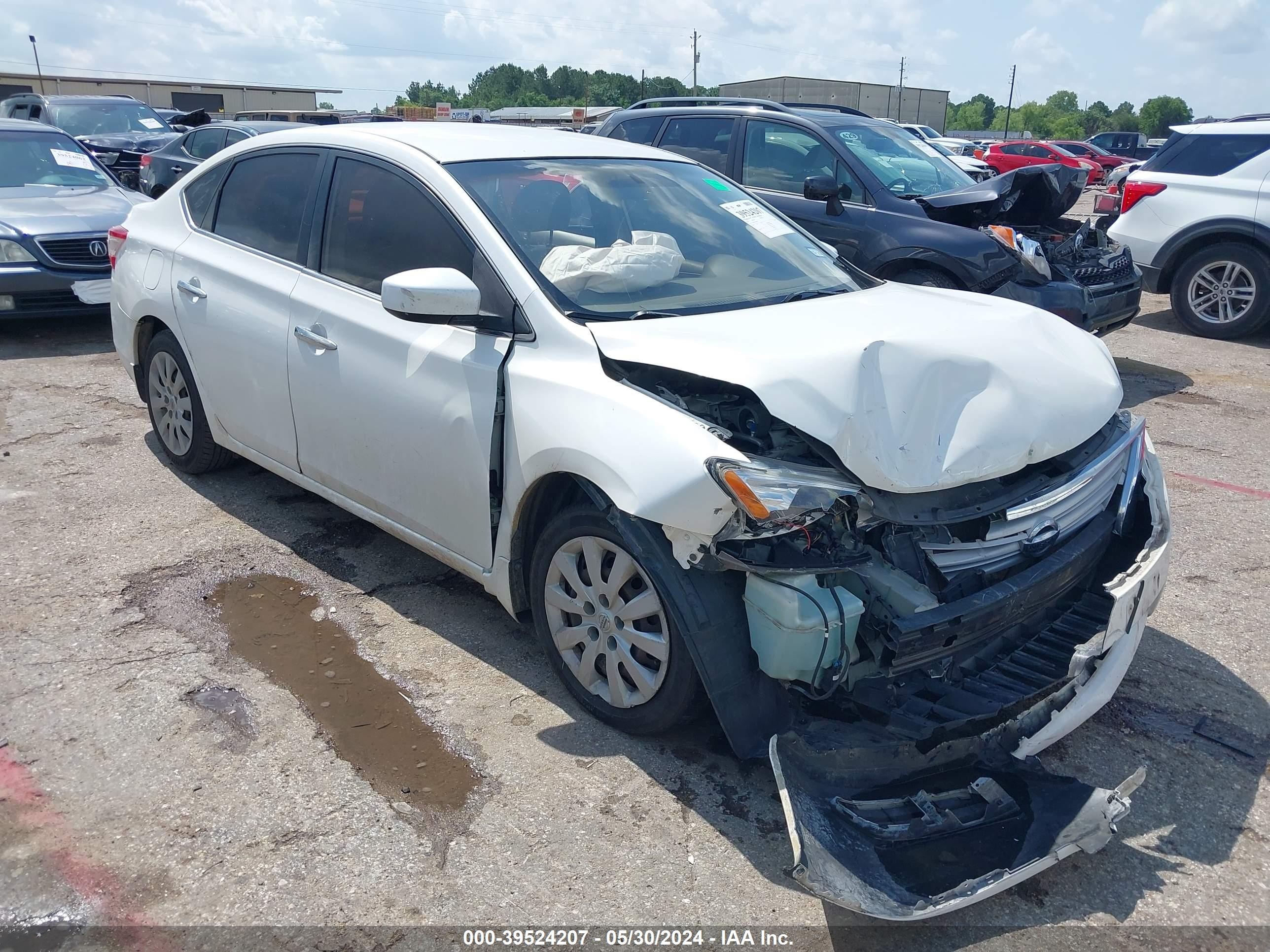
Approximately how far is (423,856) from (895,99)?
251 feet

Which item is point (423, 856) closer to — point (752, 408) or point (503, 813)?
point (503, 813)

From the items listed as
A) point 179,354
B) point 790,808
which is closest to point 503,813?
point 790,808

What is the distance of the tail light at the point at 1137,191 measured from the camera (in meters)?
9.51

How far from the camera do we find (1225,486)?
5.66 meters

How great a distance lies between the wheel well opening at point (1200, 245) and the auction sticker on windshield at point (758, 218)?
21.9 feet

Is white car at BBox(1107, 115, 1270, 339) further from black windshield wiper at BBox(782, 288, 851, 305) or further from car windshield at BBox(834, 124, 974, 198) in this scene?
black windshield wiper at BBox(782, 288, 851, 305)

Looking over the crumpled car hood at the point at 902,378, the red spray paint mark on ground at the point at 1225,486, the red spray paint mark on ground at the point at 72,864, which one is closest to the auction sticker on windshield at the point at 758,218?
the crumpled car hood at the point at 902,378

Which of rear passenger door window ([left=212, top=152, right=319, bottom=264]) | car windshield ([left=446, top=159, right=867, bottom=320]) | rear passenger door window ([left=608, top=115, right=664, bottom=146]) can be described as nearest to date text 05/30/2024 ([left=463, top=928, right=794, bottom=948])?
car windshield ([left=446, top=159, right=867, bottom=320])

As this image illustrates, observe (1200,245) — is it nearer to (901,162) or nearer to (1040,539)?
(901,162)

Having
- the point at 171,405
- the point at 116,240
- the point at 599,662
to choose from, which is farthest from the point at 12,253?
the point at 599,662

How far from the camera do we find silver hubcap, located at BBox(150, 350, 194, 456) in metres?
5.07

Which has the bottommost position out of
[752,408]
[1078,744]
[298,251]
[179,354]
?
[1078,744]

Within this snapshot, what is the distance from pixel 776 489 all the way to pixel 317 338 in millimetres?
2138

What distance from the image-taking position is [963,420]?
298cm
